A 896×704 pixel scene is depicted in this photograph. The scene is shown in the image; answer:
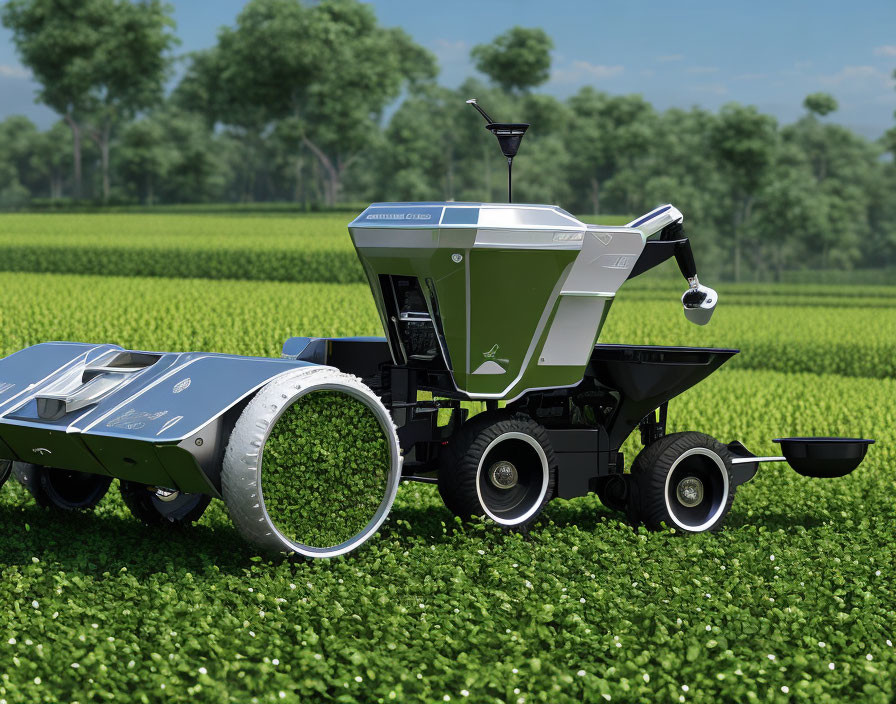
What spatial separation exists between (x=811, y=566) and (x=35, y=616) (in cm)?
373

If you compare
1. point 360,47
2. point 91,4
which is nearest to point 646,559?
point 360,47

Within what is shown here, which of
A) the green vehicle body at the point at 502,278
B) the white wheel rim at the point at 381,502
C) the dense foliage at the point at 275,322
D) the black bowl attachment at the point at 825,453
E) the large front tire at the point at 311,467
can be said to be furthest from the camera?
the dense foliage at the point at 275,322

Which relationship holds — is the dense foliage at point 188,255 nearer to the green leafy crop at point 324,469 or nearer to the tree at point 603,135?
the green leafy crop at point 324,469

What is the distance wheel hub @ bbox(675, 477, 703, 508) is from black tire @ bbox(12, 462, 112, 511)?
133 inches

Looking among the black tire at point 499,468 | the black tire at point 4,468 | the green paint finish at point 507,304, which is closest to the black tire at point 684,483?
the black tire at point 499,468

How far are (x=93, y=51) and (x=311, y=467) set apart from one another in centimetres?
5638

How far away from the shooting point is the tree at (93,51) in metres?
56.1

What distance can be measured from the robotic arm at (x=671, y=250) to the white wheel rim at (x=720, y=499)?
735mm

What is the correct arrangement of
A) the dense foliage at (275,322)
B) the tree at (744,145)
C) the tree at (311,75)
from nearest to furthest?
the dense foliage at (275,322) → the tree at (744,145) → the tree at (311,75)

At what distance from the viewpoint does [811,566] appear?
569 centimetres

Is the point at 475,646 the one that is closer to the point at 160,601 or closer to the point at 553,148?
the point at 160,601

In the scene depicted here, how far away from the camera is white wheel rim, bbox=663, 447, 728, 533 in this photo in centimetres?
623

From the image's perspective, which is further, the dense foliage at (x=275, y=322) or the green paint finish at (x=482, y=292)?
the dense foliage at (x=275, y=322)

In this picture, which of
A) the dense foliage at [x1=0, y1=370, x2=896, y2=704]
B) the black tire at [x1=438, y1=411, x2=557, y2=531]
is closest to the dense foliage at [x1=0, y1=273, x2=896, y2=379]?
the dense foliage at [x1=0, y1=370, x2=896, y2=704]
